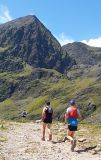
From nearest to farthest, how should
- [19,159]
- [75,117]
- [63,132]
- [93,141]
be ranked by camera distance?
[19,159]
[75,117]
[93,141]
[63,132]

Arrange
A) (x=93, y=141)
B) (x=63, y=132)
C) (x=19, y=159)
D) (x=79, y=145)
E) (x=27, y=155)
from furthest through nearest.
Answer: (x=63, y=132), (x=93, y=141), (x=79, y=145), (x=27, y=155), (x=19, y=159)

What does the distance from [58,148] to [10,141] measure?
473 centimetres

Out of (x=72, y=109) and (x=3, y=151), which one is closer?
(x=3, y=151)

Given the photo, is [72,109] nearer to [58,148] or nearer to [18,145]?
[58,148]

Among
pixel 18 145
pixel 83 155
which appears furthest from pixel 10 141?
pixel 83 155

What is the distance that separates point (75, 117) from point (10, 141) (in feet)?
19.9

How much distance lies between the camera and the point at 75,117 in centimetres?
2698

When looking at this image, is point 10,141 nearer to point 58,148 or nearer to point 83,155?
point 58,148

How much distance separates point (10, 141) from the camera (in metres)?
30.5

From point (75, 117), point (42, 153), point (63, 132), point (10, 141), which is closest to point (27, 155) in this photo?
point (42, 153)

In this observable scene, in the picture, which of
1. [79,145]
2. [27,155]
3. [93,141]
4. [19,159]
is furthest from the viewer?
[93,141]

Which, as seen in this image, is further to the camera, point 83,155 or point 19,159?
point 83,155

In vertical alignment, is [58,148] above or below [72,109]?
below

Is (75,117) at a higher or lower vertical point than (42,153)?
higher
